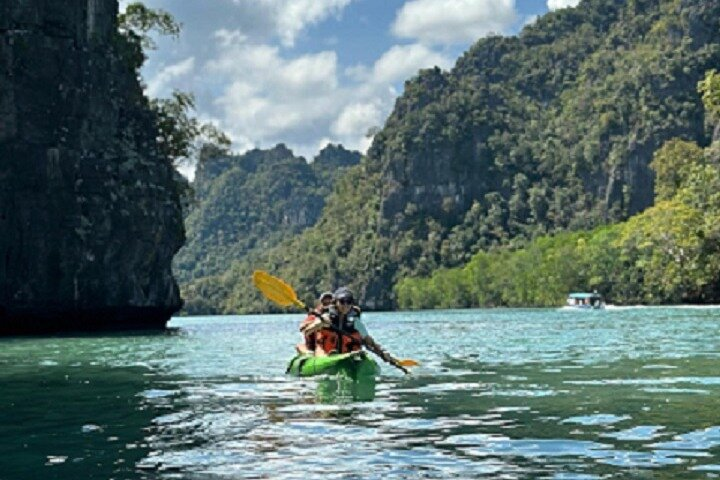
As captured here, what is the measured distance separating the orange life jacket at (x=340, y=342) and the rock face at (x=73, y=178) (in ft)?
117

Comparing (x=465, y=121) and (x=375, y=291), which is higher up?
(x=465, y=121)

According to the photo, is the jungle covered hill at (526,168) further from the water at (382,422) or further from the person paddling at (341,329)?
the person paddling at (341,329)

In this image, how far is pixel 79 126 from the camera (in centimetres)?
5375

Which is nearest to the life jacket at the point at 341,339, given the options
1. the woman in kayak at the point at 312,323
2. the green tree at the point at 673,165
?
the woman in kayak at the point at 312,323

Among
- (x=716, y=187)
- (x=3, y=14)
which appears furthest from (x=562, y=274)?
(x=3, y=14)

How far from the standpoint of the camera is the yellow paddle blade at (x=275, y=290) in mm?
20594

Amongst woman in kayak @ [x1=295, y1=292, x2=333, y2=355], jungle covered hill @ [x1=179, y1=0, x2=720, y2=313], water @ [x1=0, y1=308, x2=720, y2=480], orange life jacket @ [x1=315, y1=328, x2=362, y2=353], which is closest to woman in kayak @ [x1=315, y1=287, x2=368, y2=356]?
orange life jacket @ [x1=315, y1=328, x2=362, y2=353]

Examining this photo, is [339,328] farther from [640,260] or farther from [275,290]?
[640,260]

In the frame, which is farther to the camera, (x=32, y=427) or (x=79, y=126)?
(x=79, y=126)

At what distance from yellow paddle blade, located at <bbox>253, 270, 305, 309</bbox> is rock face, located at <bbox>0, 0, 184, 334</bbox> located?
3249cm

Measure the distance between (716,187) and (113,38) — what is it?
4813cm

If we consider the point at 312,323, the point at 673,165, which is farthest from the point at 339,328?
the point at 673,165

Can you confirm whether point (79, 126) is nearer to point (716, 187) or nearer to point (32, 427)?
point (32, 427)

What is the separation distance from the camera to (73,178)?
5300 cm
